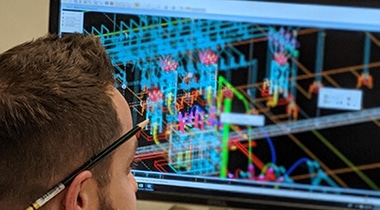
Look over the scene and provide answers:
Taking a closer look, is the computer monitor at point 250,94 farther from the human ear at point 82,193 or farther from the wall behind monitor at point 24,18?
the human ear at point 82,193

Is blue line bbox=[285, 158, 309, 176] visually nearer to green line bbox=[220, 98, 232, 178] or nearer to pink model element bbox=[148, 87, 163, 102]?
green line bbox=[220, 98, 232, 178]

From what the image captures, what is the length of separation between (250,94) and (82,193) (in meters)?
0.45

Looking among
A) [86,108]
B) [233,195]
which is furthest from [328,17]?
[86,108]

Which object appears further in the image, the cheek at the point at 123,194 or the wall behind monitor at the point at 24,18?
the wall behind monitor at the point at 24,18

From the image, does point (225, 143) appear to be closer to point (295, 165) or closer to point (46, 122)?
point (295, 165)

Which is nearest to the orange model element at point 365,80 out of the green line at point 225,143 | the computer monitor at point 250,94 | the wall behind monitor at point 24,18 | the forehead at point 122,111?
the computer monitor at point 250,94

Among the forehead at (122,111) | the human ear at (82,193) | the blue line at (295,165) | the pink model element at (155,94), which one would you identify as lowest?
the blue line at (295,165)

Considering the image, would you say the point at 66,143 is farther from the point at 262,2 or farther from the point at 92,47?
the point at 262,2

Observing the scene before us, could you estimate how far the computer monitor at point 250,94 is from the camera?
1188 mm

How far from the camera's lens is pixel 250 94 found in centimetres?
122

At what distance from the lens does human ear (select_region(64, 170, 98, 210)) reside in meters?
0.83

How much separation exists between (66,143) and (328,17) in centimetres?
54

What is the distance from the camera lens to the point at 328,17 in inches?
46.4

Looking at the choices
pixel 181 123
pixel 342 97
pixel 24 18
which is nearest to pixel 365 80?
pixel 342 97
